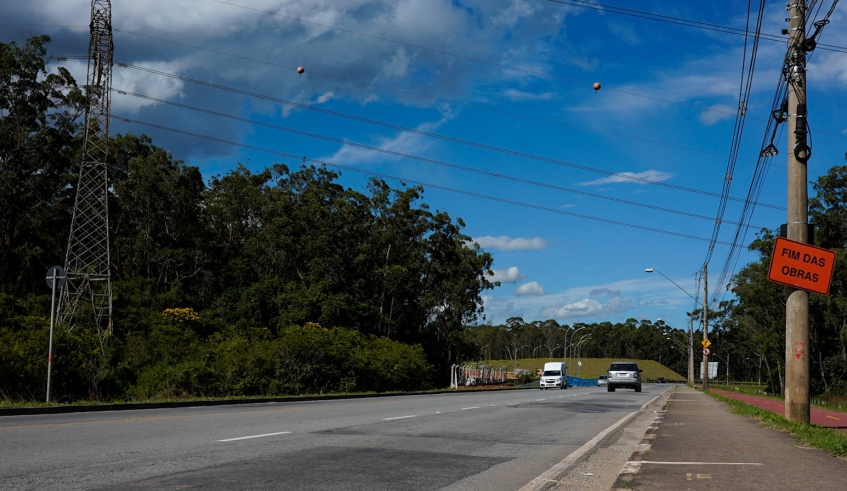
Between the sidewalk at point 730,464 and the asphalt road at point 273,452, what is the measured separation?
137 centimetres

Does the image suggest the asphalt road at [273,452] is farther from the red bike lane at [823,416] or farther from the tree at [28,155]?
the tree at [28,155]

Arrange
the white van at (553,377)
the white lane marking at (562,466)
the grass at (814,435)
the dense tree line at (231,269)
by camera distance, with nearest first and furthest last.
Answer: the white lane marking at (562,466), the grass at (814,435), the dense tree line at (231,269), the white van at (553,377)

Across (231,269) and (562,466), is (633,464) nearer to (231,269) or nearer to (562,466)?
(562,466)

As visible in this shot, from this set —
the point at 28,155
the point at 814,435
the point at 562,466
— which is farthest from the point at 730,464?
the point at 28,155

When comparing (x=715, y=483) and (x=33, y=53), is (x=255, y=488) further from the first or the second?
(x=33, y=53)

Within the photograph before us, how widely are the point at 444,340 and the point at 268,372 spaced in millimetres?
43377

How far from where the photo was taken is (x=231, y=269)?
73312mm

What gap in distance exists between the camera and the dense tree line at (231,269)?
39750 millimetres

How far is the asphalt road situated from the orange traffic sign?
4835 mm

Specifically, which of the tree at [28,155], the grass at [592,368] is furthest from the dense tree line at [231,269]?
the grass at [592,368]

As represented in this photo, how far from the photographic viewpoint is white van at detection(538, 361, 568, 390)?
68.5 meters

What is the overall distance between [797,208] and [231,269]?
62908 mm

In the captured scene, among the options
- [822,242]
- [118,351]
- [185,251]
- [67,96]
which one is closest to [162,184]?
[185,251]

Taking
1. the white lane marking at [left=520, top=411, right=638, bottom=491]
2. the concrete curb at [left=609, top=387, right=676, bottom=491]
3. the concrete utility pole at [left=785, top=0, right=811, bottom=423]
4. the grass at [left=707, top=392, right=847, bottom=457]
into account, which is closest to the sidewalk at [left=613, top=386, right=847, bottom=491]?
the concrete curb at [left=609, top=387, right=676, bottom=491]
